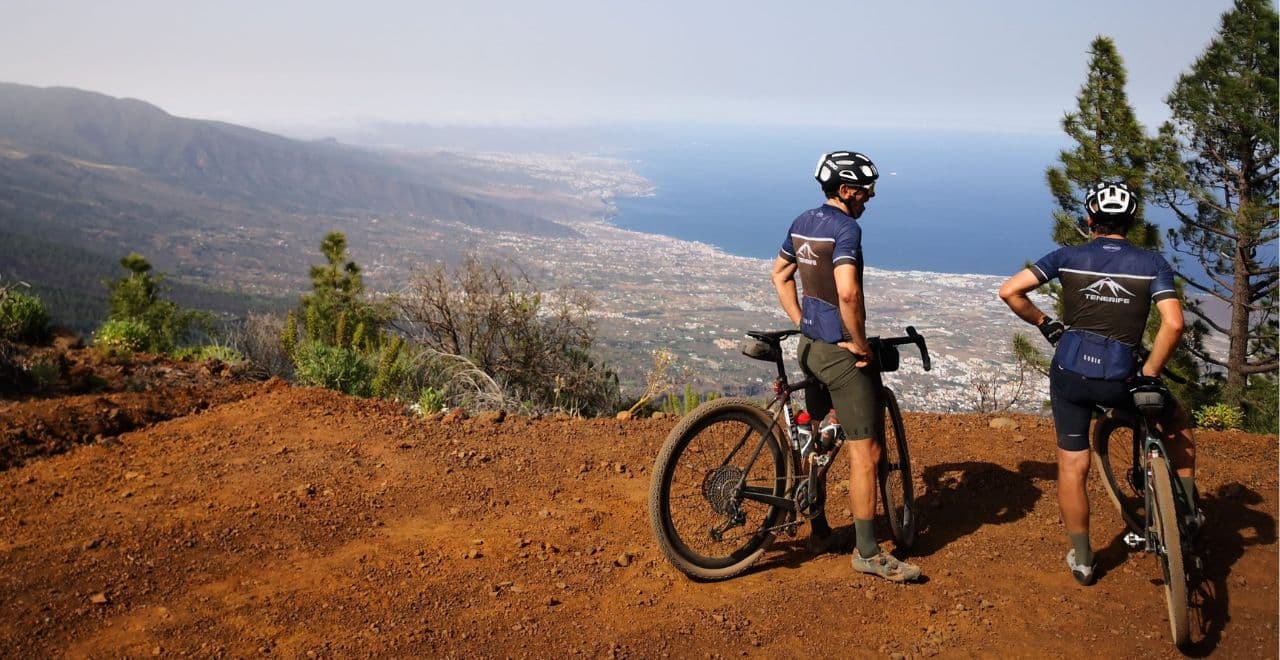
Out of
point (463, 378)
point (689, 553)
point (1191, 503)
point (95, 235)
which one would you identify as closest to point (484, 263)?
point (463, 378)

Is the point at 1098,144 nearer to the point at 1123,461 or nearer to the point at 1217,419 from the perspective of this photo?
the point at 1217,419

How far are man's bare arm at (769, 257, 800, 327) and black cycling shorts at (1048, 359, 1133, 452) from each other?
4.34 ft

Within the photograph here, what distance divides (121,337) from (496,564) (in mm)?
8167

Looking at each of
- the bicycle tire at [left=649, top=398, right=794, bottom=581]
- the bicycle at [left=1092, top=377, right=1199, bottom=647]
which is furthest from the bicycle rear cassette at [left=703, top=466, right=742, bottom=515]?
the bicycle at [left=1092, top=377, right=1199, bottom=647]

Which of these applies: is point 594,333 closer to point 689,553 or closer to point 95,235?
point 689,553

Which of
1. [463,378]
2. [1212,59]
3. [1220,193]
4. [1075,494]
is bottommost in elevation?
[463,378]

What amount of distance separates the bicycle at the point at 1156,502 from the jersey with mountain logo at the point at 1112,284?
1.14 ft

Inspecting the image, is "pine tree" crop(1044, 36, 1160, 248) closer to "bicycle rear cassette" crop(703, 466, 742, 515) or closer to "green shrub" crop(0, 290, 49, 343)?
"bicycle rear cassette" crop(703, 466, 742, 515)

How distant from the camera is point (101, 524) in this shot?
15.7 ft

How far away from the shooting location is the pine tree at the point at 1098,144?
1692cm

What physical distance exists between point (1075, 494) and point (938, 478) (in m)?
1.67

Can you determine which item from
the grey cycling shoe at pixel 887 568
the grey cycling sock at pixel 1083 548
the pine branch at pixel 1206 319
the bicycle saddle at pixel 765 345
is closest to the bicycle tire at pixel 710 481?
the bicycle saddle at pixel 765 345

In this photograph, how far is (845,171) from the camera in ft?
13.7

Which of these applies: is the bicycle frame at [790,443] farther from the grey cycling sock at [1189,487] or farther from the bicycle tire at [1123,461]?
the grey cycling sock at [1189,487]
